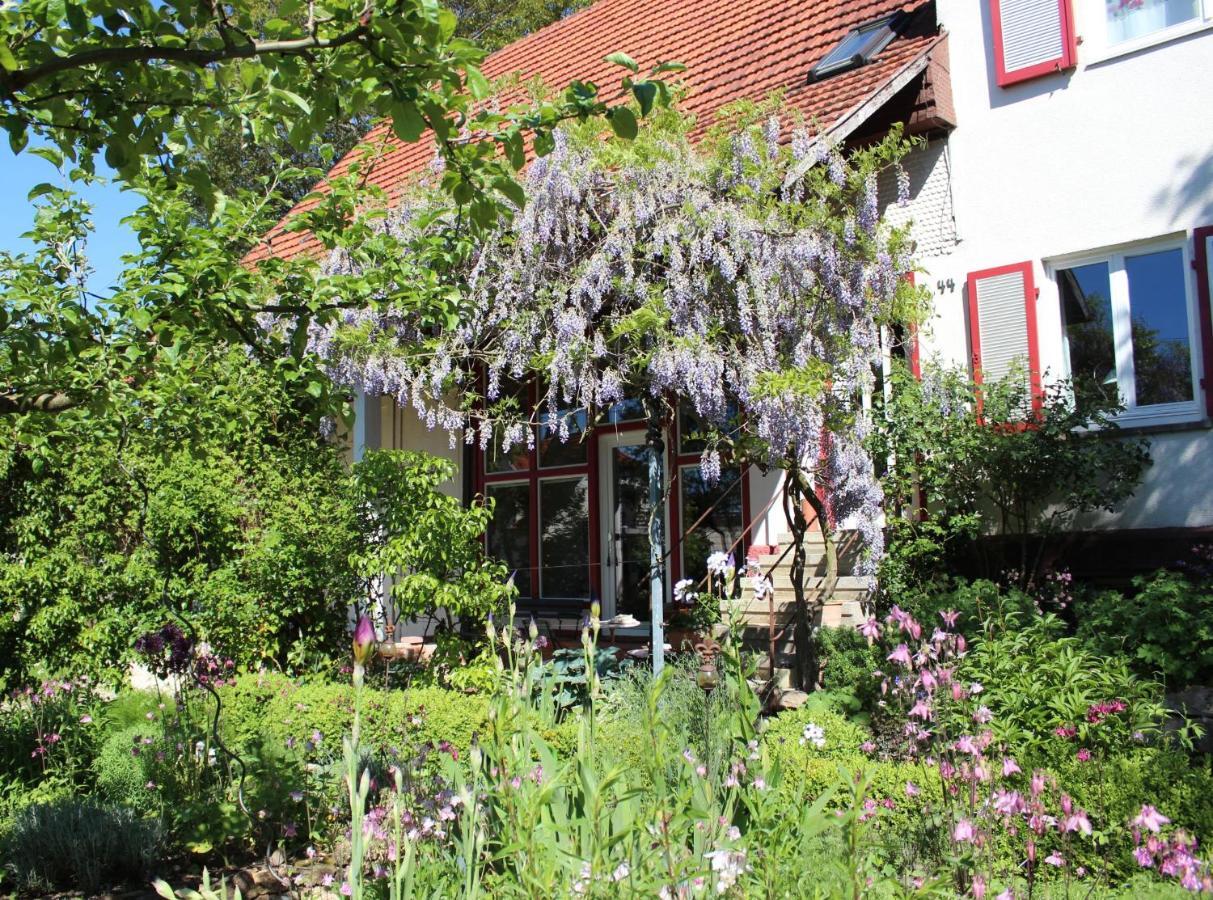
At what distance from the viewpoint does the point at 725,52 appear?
1026cm

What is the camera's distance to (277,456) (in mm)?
7973

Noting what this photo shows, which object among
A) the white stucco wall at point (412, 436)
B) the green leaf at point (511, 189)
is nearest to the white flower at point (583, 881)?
the green leaf at point (511, 189)

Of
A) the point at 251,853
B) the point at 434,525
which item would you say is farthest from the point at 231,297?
the point at 434,525

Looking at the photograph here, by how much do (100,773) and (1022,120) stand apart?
26.3ft

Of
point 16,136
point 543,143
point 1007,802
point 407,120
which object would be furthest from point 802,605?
point 16,136

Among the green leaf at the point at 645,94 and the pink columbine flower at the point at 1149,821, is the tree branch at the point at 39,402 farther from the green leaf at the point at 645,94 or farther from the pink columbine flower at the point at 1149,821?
the pink columbine flower at the point at 1149,821

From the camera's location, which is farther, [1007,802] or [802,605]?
[802,605]

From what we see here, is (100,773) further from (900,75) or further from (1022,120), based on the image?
(1022,120)

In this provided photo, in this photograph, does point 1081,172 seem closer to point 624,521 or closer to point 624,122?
point 624,521

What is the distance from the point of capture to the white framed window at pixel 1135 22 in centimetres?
707

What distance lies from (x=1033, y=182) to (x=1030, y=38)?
3.78 feet

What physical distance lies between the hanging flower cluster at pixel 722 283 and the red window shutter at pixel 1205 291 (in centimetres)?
211

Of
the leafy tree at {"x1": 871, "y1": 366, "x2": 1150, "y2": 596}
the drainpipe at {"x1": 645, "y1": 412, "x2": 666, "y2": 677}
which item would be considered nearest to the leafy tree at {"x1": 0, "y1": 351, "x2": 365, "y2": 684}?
the drainpipe at {"x1": 645, "y1": 412, "x2": 666, "y2": 677}

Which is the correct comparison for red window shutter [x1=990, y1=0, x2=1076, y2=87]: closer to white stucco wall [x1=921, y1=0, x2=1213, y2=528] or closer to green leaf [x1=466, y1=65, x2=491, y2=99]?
white stucco wall [x1=921, y1=0, x2=1213, y2=528]
